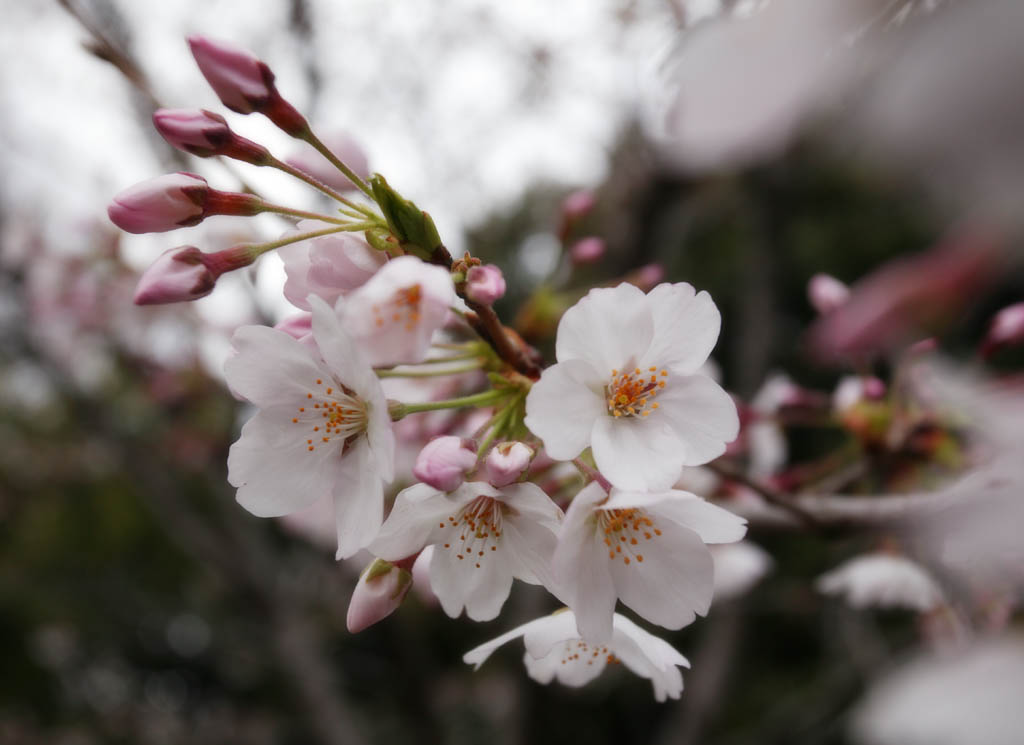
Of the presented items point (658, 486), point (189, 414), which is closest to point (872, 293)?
point (658, 486)

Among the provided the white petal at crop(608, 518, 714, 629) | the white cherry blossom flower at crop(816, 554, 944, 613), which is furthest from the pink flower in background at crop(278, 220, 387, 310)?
the white cherry blossom flower at crop(816, 554, 944, 613)

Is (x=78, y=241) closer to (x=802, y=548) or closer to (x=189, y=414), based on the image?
(x=189, y=414)

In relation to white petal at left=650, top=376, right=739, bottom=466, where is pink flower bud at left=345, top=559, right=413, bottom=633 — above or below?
below

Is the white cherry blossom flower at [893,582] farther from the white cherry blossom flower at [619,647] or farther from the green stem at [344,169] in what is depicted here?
the green stem at [344,169]

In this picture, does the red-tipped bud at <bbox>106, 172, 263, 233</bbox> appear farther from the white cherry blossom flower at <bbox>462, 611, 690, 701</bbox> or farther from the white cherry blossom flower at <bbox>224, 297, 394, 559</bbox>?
the white cherry blossom flower at <bbox>462, 611, 690, 701</bbox>

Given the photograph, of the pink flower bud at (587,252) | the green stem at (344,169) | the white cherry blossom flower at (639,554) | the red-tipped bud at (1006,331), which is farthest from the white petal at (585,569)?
the red-tipped bud at (1006,331)

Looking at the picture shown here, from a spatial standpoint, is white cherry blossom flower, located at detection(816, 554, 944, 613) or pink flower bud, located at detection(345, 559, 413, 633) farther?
white cherry blossom flower, located at detection(816, 554, 944, 613)

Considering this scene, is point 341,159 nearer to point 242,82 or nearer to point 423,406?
point 242,82
